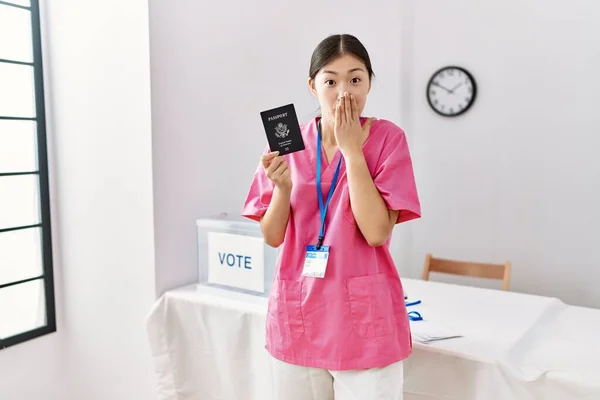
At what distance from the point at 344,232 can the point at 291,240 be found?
14cm

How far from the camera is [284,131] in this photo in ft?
4.13

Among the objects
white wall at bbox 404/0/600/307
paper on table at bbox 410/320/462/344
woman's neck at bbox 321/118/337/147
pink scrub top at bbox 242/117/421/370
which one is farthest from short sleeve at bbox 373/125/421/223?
white wall at bbox 404/0/600/307

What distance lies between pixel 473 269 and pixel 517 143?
849 millimetres

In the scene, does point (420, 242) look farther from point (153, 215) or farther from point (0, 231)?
point (0, 231)

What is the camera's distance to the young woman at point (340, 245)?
1139mm

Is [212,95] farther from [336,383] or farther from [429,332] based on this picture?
[336,383]

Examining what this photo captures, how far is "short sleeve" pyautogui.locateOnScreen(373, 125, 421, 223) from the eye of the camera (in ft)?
3.74

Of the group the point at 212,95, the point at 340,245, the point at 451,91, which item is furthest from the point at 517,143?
the point at 340,245

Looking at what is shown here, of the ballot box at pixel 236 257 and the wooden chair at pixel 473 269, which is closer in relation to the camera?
the ballot box at pixel 236 257

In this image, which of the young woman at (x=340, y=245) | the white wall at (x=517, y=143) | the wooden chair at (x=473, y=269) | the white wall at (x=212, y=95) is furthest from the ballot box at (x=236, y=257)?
the white wall at (x=517, y=143)

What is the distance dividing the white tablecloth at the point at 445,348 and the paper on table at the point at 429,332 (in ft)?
0.11

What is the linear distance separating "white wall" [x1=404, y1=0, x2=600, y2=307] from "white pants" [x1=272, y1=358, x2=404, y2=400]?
6.90 ft

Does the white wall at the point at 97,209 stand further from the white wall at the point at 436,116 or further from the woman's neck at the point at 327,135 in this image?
the woman's neck at the point at 327,135

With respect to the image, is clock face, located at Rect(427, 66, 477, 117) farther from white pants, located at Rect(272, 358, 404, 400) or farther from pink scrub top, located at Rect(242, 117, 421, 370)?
white pants, located at Rect(272, 358, 404, 400)
